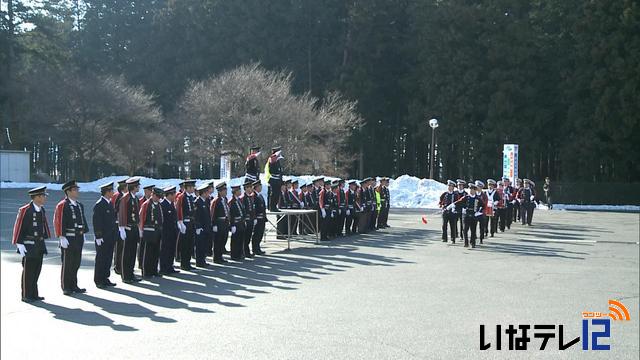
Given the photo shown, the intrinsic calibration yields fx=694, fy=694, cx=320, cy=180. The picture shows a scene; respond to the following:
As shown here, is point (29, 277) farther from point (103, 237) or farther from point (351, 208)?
point (351, 208)

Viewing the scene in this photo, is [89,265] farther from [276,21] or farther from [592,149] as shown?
[276,21]

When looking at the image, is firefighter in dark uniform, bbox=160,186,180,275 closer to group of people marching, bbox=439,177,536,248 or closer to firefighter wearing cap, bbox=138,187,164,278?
firefighter wearing cap, bbox=138,187,164,278

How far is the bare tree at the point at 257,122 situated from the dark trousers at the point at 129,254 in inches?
1137

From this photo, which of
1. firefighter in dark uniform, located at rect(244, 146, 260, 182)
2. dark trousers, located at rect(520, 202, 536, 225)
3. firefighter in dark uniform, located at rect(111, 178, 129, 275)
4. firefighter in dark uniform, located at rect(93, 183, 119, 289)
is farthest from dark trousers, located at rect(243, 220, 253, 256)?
dark trousers, located at rect(520, 202, 536, 225)

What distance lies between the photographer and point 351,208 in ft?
75.7

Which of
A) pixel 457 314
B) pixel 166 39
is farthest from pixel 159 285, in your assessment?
pixel 166 39

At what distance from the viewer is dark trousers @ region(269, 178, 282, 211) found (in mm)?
19391

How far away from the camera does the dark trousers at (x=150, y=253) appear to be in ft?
44.0

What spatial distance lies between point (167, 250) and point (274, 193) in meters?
5.89

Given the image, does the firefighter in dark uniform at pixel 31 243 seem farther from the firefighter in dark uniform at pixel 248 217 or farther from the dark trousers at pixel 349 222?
the dark trousers at pixel 349 222

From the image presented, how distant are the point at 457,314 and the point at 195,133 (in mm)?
36356

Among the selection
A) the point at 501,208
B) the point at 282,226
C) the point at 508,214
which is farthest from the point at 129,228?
the point at 508,214

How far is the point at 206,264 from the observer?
15375 millimetres

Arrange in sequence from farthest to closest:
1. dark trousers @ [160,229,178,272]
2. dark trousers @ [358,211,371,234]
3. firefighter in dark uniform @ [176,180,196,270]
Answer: dark trousers @ [358,211,371,234]
firefighter in dark uniform @ [176,180,196,270]
dark trousers @ [160,229,178,272]
